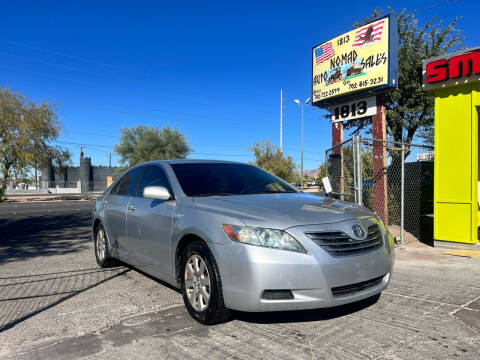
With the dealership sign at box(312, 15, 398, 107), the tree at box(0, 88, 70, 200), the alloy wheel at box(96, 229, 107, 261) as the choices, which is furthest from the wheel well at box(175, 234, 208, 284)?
the tree at box(0, 88, 70, 200)

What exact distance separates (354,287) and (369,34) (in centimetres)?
732

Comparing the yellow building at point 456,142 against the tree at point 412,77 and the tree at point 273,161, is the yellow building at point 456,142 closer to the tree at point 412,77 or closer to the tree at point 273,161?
the tree at point 412,77

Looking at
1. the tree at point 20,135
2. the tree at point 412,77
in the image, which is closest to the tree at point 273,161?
the tree at point 412,77

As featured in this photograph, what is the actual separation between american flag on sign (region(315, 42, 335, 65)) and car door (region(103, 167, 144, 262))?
6594 millimetres

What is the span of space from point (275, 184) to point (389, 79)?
5.02 m

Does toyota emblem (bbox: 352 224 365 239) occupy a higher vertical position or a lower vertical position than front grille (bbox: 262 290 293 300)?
higher

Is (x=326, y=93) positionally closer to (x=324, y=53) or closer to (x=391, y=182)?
(x=324, y=53)

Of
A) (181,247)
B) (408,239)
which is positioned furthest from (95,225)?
(408,239)

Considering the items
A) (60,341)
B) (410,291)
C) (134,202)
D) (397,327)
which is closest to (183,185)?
(134,202)

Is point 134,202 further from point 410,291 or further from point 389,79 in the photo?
point 389,79

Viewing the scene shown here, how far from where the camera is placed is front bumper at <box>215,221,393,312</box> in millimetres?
3066

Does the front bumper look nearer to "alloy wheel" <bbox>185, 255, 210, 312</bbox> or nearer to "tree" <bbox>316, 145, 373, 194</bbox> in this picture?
"alloy wheel" <bbox>185, 255, 210, 312</bbox>

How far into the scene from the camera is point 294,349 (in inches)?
119

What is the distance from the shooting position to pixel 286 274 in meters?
3.07
